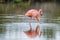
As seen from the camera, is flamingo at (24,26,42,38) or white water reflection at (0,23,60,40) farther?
flamingo at (24,26,42,38)

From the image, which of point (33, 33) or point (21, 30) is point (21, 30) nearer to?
point (21, 30)

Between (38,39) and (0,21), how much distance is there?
3.05 metres

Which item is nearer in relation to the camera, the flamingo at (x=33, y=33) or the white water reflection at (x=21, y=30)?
the white water reflection at (x=21, y=30)

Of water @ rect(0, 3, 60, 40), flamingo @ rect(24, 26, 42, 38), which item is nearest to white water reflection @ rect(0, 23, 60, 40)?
water @ rect(0, 3, 60, 40)

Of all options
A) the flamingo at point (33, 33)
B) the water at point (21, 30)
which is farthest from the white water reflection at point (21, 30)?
the flamingo at point (33, 33)

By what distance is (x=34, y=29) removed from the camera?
760 centimetres

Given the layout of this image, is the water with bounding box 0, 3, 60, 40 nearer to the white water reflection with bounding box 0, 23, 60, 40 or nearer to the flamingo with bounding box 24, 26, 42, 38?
the white water reflection with bounding box 0, 23, 60, 40

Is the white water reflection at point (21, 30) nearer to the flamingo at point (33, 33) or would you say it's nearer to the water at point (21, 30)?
the water at point (21, 30)

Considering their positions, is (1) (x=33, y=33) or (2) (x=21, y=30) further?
(2) (x=21, y=30)

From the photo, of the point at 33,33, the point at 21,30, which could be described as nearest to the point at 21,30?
the point at 21,30

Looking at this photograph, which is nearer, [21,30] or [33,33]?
[33,33]

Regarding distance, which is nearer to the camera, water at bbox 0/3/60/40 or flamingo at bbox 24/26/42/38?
water at bbox 0/3/60/40

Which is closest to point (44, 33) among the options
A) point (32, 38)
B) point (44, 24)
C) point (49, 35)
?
point (49, 35)

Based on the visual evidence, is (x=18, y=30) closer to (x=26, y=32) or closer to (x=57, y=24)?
(x=26, y=32)
